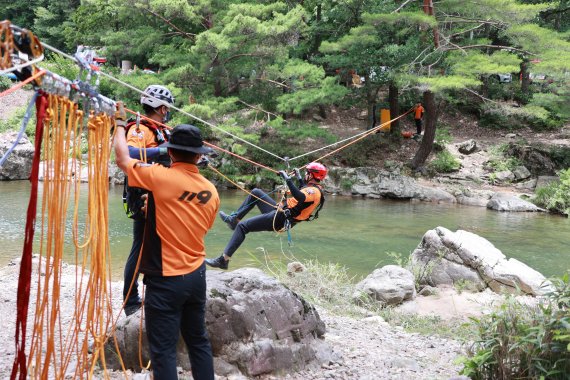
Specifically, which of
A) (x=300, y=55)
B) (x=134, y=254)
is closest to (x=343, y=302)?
(x=134, y=254)

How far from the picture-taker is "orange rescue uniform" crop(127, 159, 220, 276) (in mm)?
2824

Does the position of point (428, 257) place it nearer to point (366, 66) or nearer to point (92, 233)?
point (92, 233)

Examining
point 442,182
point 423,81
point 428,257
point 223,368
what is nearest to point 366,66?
point 423,81

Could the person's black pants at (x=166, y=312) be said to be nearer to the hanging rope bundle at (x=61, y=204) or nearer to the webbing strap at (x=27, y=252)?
the hanging rope bundle at (x=61, y=204)

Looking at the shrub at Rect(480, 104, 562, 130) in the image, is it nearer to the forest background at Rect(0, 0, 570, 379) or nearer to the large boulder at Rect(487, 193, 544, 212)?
the forest background at Rect(0, 0, 570, 379)

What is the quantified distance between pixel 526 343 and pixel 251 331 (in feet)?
5.74

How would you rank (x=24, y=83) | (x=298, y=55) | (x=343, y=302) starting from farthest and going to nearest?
(x=298, y=55)
(x=343, y=302)
(x=24, y=83)

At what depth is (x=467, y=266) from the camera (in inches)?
292

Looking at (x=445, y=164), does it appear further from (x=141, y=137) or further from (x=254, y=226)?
(x=141, y=137)

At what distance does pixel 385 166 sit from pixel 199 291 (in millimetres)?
15219

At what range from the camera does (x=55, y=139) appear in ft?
8.86

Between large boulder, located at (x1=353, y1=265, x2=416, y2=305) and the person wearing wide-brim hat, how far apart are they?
12.0ft

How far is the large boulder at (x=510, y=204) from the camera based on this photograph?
46.7 feet

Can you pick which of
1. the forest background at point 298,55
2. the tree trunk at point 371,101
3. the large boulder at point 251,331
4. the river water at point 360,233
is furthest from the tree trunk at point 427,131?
the large boulder at point 251,331
